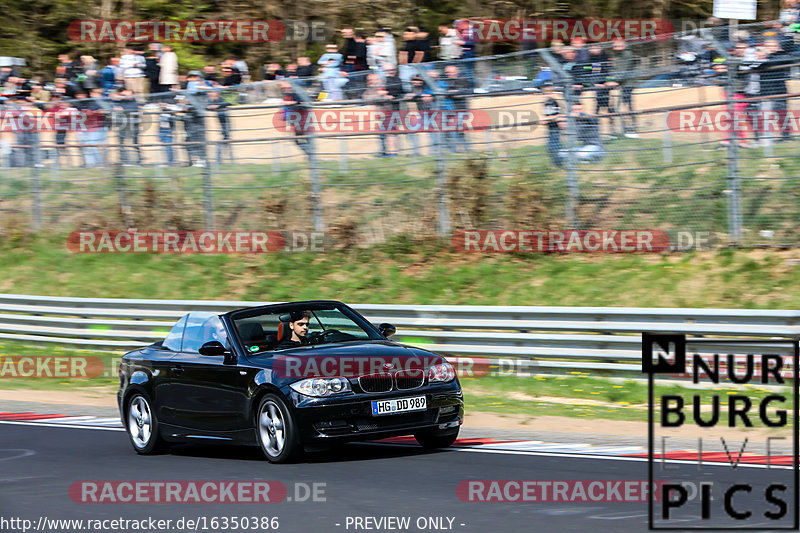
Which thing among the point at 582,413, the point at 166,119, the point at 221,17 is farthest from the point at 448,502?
the point at 221,17

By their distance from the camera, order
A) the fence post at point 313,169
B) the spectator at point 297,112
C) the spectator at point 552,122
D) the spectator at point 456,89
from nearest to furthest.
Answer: the spectator at point 552,122, the spectator at point 456,89, the fence post at point 313,169, the spectator at point 297,112

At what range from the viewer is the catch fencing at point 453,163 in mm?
16531

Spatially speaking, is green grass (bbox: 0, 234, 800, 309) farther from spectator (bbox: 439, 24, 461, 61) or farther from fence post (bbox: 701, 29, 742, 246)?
spectator (bbox: 439, 24, 461, 61)

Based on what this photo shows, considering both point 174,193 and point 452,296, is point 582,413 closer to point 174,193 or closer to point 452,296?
point 452,296

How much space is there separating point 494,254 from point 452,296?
131 centimetres

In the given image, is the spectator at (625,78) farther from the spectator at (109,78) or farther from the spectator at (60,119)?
the spectator at (60,119)

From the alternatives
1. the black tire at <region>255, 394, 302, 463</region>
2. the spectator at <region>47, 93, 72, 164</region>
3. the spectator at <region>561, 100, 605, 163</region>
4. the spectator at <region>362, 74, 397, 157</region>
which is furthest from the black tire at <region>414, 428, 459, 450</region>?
the spectator at <region>47, 93, 72, 164</region>

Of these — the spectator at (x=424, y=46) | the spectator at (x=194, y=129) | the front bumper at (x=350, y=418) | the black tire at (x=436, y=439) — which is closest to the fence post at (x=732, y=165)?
the spectator at (x=424, y=46)

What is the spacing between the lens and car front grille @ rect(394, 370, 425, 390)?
9.51 metres

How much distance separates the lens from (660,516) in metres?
6.96

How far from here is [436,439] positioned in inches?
403

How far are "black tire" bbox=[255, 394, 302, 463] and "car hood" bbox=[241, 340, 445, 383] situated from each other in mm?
234

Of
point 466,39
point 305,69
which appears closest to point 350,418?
point 466,39

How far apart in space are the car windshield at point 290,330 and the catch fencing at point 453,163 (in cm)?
767
